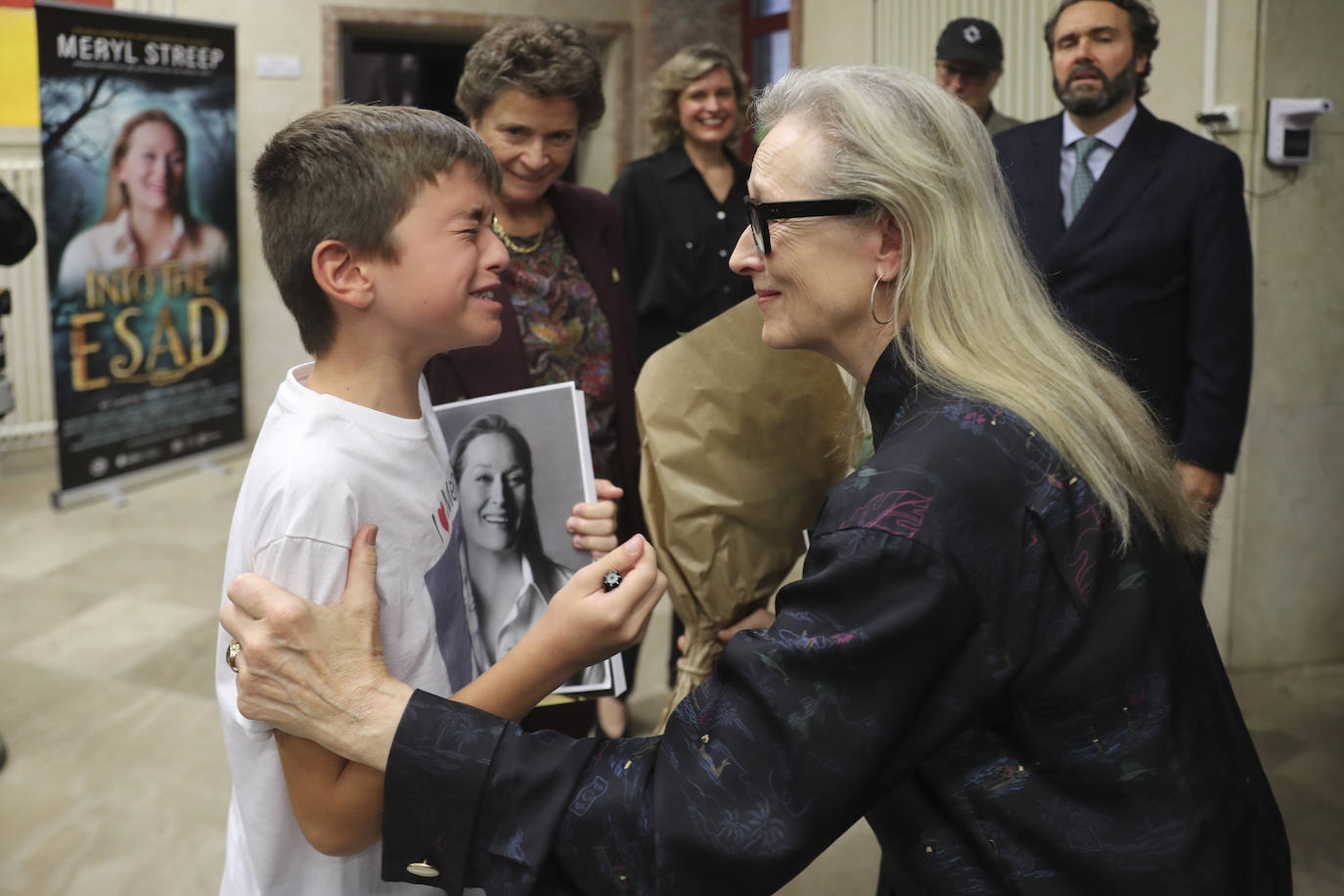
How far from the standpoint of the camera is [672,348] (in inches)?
60.7

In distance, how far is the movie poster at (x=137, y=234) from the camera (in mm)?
5355

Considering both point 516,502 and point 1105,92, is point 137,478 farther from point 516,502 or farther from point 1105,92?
point 516,502

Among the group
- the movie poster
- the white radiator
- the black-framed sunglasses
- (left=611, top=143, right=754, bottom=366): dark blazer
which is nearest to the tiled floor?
the movie poster

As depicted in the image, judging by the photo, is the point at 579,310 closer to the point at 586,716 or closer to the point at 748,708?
the point at 586,716

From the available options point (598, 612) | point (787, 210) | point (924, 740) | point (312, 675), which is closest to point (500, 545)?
point (598, 612)

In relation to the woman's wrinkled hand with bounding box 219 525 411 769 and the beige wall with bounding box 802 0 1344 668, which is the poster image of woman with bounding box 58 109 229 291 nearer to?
the beige wall with bounding box 802 0 1344 668

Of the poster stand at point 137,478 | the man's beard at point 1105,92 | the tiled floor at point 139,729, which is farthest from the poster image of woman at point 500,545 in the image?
the poster stand at point 137,478

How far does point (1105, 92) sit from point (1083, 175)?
195mm

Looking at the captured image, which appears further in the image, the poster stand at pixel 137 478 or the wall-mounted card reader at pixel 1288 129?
the poster stand at pixel 137 478

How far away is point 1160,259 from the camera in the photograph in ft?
8.81

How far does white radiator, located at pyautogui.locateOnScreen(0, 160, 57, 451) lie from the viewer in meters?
6.34

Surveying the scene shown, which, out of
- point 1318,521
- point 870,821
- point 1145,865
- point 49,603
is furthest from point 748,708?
point 49,603

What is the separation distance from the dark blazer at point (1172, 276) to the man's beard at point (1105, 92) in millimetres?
120

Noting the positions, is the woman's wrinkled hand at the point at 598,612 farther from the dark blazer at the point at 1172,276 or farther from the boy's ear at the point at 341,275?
the dark blazer at the point at 1172,276
